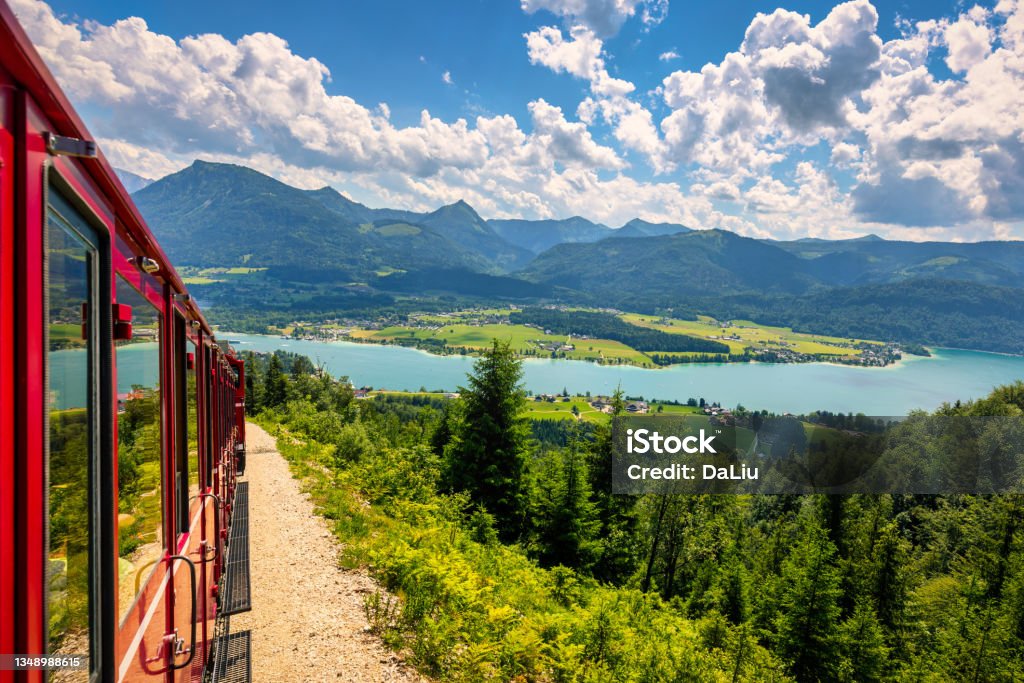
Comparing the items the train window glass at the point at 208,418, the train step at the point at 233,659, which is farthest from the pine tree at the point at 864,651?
the train window glass at the point at 208,418

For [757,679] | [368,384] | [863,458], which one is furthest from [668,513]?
[368,384]

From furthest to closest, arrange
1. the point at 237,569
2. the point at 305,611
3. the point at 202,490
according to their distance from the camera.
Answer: the point at 237,569, the point at 305,611, the point at 202,490

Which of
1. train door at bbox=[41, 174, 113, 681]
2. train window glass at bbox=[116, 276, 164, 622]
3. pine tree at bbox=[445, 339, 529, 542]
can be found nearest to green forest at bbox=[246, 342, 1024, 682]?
pine tree at bbox=[445, 339, 529, 542]

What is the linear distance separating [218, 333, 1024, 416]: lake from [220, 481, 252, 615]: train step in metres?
112

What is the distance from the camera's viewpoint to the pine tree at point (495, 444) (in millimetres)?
14844

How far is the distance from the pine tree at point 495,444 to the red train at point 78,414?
1153 centimetres

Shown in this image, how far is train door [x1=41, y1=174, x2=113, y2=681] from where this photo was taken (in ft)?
5.24

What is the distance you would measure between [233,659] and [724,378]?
162 metres

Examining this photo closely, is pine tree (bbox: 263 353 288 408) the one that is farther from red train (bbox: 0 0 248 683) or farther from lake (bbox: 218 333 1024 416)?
lake (bbox: 218 333 1024 416)

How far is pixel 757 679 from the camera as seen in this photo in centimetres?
924

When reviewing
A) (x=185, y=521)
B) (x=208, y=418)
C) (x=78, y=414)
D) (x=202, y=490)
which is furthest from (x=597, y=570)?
(x=78, y=414)

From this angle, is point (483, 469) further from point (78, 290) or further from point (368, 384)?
point (368, 384)

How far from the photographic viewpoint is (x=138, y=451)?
272 cm

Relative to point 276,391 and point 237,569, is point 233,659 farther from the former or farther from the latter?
point 276,391
